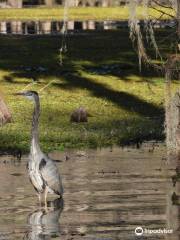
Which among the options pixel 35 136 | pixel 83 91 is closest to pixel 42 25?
pixel 83 91

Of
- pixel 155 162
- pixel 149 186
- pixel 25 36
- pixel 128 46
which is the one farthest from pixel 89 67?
pixel 149 186

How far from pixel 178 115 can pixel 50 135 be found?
979 centimetres

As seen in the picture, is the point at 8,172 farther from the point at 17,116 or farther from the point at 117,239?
the point at 17,116

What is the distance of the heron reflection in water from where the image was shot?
52.1 ft

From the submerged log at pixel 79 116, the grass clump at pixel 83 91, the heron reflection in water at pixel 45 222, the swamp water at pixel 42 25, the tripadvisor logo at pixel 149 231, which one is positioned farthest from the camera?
the swamp water at pixel 42 25

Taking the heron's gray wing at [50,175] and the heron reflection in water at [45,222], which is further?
the heron's gray wing at [50,175]

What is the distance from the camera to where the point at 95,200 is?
19.0 m

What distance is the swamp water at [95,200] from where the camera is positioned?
53.3 feet

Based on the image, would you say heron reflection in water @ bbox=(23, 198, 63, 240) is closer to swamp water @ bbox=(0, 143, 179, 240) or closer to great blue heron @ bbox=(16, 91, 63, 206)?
swamp water @ bbox=(0, 143, 179, 240)

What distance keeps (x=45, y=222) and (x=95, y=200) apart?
82.1 inches

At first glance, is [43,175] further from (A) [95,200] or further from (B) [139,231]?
(B) [139,231]

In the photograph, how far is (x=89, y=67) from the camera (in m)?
50.0

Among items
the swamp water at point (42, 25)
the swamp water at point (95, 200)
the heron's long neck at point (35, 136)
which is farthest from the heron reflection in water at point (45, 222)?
the swamp water at point (42, 25)

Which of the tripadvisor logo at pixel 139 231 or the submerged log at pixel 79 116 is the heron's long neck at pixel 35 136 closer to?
the tripadvisor logo at pixel 139 231
